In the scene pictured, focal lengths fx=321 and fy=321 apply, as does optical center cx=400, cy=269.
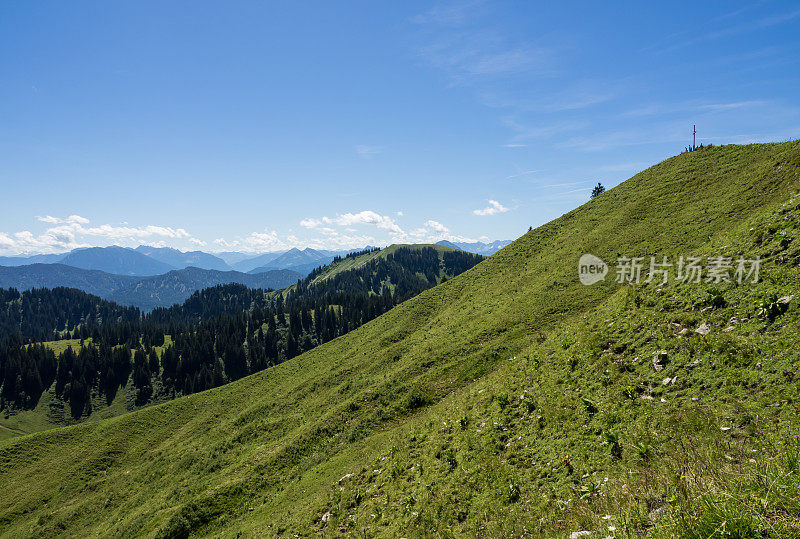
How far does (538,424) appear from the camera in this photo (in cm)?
1489

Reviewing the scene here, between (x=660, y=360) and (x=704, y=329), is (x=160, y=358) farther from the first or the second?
(x=704, y=329)

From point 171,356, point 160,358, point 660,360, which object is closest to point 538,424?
point 660,360

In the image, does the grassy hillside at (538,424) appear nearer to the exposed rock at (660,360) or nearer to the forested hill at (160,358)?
the exposed rock at (660,360)

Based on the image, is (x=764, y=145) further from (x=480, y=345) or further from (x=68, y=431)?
(x=68, y=431)

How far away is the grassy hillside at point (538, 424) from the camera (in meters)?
8.76

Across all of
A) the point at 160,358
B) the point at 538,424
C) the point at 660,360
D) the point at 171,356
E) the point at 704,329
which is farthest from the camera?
the point at 160,358

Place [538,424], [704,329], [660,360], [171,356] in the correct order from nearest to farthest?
[660,360], [704,329], [538,424], [171,356]

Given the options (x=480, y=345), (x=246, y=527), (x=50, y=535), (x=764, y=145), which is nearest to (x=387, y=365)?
(x=480, y=345)

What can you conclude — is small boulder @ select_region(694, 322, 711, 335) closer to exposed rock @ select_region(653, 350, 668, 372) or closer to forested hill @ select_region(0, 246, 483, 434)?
exposed rock @ select_region(653, 350, 668, 372)

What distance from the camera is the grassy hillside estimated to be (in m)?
8.76

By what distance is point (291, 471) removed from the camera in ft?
90.3

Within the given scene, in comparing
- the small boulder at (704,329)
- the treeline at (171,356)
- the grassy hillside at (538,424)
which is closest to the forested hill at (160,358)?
the treeline at (171,356)

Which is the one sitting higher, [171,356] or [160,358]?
[171,356]

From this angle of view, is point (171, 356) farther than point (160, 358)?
No
